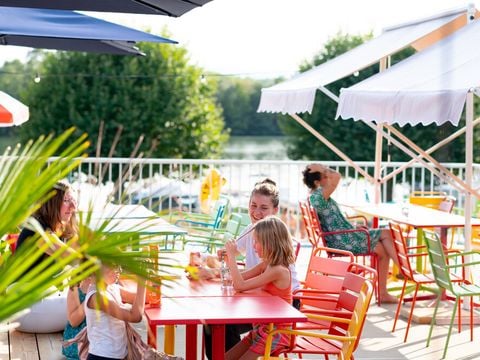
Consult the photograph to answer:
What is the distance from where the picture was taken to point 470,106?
Result: 6758mm

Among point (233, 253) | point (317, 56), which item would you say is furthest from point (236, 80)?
point (233, 253)

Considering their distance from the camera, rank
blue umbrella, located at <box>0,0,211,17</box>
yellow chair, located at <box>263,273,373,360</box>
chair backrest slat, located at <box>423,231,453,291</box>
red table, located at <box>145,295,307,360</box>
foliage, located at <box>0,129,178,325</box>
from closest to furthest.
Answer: foliage, located at <box>0,129,178,325</box>, red table, located at <box>145,295,307,360</box>, yellow chair, located at <box>263,273,373,360</box>, blue umbrella, located at <box>0,0,211,17</box>, chair backrest slat, located at <box>423,231,453,291</box>

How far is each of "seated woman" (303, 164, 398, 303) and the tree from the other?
16229mm

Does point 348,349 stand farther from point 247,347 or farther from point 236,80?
point 236,80

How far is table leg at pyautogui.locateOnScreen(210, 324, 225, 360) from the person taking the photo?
4.02 meters

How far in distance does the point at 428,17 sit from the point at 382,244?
7.48 feet

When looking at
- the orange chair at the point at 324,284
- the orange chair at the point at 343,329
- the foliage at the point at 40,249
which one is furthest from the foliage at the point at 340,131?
the foliage at the point at 40,249

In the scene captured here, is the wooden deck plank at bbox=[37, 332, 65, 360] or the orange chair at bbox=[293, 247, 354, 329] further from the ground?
the orange chair at bbox=[293, 247, 354, 329]

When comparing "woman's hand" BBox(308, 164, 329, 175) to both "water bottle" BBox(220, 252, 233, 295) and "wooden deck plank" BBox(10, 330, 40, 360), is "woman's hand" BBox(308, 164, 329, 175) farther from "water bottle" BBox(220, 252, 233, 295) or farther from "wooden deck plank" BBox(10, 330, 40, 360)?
"water bottle" BBox(220, 252, 233, 295)

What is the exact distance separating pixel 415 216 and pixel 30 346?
10.8 feet

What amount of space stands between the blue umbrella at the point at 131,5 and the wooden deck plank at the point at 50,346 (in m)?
2.09

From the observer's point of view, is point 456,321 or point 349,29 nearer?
point 456,321

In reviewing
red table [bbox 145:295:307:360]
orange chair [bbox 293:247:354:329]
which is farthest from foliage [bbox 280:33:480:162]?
red table [bbox 145:295:307:360]

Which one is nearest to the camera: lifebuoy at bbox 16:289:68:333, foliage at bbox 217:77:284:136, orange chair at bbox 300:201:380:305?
lifebuoy at bbox 16:289:68:333
